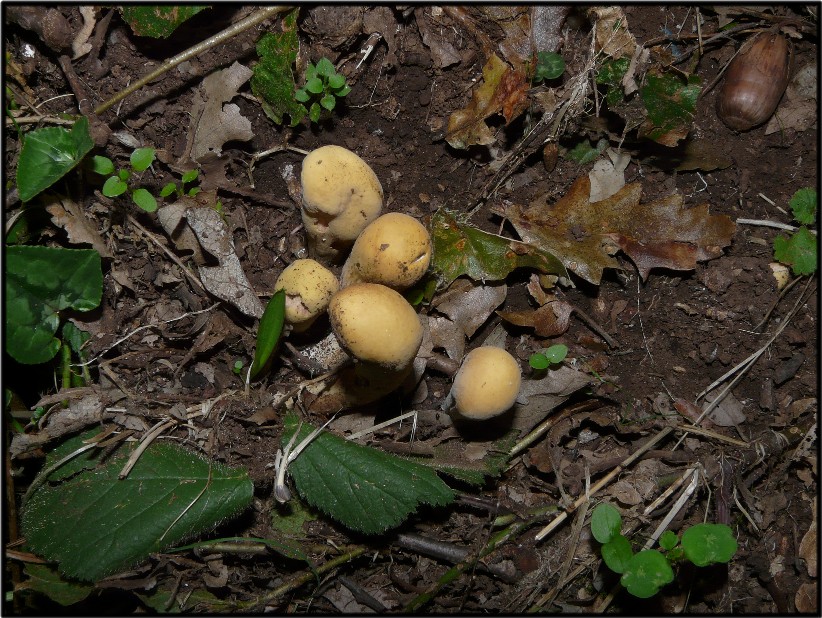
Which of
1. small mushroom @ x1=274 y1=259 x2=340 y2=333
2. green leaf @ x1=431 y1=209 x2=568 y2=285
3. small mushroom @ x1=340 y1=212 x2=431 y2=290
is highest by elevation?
small mushroom @ x1=340 y1=212 x2=431 y2=290

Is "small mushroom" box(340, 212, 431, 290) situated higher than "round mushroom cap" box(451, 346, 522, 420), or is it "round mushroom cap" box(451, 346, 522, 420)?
"small mushroom" box(340, 212, 431, 290)

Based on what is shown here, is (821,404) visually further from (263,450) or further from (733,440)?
(263,450)


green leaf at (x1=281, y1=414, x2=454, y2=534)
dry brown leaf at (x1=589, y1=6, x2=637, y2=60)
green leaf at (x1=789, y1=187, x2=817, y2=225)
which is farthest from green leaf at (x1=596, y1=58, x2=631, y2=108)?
green leaf at (x1=281, y1=414, x2=454, y2=534)

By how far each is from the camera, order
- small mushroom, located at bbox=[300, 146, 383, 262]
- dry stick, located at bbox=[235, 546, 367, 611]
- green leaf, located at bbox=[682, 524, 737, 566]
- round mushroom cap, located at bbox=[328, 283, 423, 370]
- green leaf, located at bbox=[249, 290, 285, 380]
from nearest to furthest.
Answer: round mushroom cap, located at bbox=[328, 283, 423, 370] < small mushroom, located at bbox=[300, 146, 383, 262] < green leaf, located at bbox=[249, 290, 285, 380] < green leaf, located at bbox=[682, 524, 737, 566] < dry stick, located at bbox=[235, 546, 367, 611]

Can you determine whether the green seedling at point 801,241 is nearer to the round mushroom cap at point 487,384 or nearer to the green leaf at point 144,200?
the round mushroom cap at point 487,384

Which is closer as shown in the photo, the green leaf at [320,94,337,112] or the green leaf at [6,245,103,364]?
the green leaf at [6,245,103,364]

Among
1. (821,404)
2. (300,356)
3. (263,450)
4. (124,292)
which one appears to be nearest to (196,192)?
(124,292)

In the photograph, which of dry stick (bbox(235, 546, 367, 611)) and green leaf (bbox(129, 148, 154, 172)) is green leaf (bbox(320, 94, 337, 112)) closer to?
green leaf (bbox(129, 148, 154, 172))
